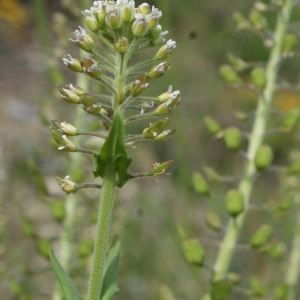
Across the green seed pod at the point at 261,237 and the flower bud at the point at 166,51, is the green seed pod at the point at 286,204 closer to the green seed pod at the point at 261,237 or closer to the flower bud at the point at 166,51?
the green seed pod at the point at 261,237

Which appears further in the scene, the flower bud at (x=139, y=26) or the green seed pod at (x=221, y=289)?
the green seed pod at (x=221, y=289)

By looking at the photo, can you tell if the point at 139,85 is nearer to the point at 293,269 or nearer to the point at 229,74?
the point at 229,74

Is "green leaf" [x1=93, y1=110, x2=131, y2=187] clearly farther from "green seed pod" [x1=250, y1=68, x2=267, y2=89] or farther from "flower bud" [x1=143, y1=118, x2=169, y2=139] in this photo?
"green seed pod" [x1=250, y1=68, x2=267, y2=89]

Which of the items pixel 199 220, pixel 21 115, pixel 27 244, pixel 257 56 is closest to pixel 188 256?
pixel 27 244

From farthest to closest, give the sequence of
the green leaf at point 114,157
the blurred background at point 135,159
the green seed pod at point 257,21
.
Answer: the blurred background at point 135,159, the green seed pod at point 257,21, the green leaf at point 114,157

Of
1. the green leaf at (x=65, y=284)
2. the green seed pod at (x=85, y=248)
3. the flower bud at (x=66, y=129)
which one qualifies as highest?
the flower bud at (x=66, y=129)

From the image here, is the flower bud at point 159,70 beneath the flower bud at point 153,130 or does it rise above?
above

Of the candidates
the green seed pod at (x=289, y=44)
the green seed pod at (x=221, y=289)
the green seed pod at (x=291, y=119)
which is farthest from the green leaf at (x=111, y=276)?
the green seed pod at (x=289, y=44)

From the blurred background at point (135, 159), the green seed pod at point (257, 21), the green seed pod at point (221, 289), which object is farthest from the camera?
the blurred background at point (135, 159)
